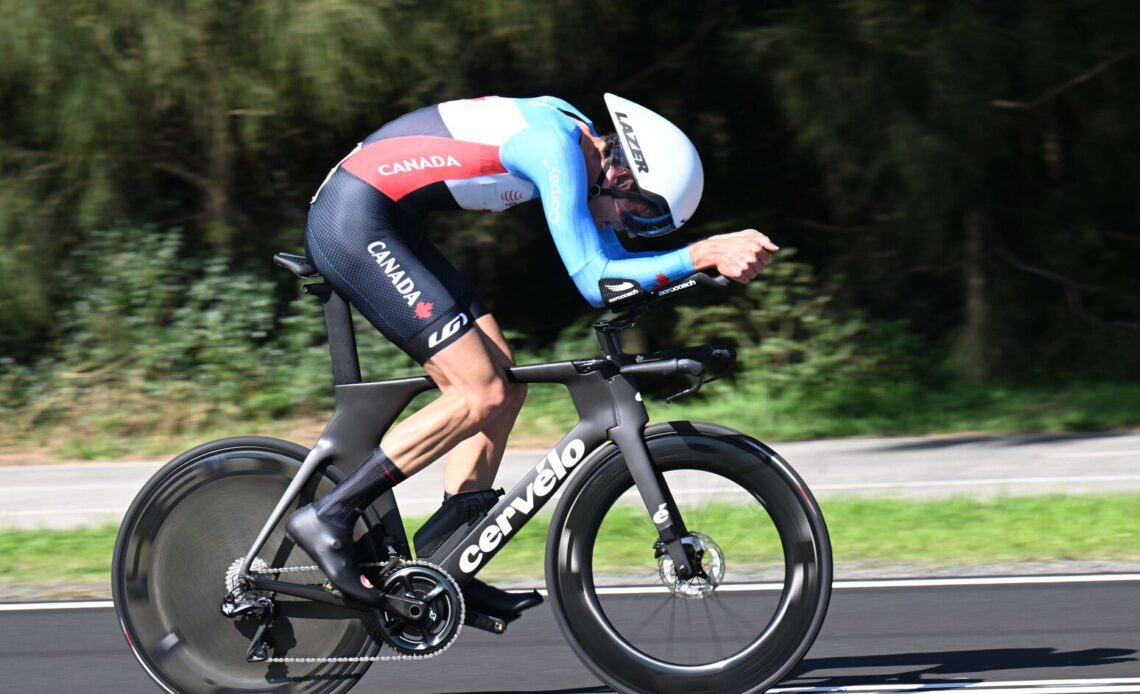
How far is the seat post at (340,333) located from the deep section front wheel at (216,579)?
0.27 metres

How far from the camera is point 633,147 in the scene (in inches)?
161

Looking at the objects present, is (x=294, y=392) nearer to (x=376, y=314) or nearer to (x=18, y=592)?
(x=18, y=592)

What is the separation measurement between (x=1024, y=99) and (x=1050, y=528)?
4579 mm

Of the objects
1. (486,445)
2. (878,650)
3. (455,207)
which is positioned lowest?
(878,650)

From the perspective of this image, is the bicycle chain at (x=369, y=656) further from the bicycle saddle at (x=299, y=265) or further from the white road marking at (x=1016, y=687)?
the white road marking at (x=1016, y=687)

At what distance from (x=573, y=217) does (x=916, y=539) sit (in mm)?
3435

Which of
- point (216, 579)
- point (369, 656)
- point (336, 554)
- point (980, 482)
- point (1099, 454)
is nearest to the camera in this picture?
point (336, 554)

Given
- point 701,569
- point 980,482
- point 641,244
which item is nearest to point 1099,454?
point 980,482

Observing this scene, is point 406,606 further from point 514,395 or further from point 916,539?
point 916,539

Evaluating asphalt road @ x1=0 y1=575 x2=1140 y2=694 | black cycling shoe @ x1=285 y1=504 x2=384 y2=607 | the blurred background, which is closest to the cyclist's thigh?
black cycling shoe @ x1=285 y1=504 x2=384 y2=607

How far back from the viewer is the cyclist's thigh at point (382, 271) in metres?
4.27

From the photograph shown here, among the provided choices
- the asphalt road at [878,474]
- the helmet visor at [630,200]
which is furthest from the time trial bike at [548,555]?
the asphalt road at [878,474]

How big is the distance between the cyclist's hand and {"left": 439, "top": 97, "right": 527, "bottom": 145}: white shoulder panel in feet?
2.01

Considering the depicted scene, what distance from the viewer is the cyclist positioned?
4.09m
